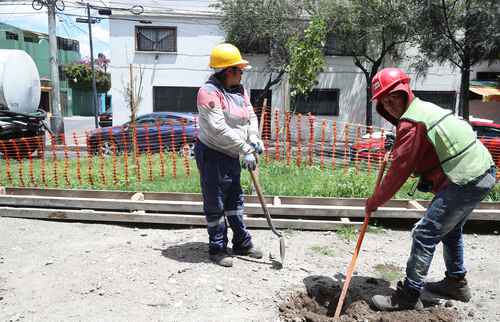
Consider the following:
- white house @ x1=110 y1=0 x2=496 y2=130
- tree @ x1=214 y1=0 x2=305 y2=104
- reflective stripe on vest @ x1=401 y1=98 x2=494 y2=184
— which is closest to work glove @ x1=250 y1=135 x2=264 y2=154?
reflective stripe on vest @ x1=401 y1=98 x2=494 y2=184

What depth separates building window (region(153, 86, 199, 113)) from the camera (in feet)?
71.6

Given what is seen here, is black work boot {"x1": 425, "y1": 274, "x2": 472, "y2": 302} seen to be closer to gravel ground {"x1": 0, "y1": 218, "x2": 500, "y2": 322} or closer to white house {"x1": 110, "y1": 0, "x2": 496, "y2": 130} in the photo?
gravel ground {"x1": 0, "y1": 218, "x2": 500, "y2": 322}

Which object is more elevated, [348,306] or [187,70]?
[187,70]

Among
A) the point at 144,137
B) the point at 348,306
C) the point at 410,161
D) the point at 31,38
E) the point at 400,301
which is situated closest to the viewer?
the point at 410,161

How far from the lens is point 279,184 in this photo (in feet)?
22.3

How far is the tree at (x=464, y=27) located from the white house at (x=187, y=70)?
5.29m

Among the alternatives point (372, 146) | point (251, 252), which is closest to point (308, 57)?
point (372, 146)

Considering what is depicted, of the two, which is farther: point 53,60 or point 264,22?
point 264,22

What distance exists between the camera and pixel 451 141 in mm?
3137

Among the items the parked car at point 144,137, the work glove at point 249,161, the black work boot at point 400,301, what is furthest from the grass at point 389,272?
the parked car at point 144,137

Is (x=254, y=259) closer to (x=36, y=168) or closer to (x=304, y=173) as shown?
(x=304, y=173)

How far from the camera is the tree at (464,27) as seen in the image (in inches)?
572

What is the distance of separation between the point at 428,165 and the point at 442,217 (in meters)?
0.38

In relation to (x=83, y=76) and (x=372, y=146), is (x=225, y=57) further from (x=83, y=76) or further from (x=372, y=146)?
(x=83, y=76)
